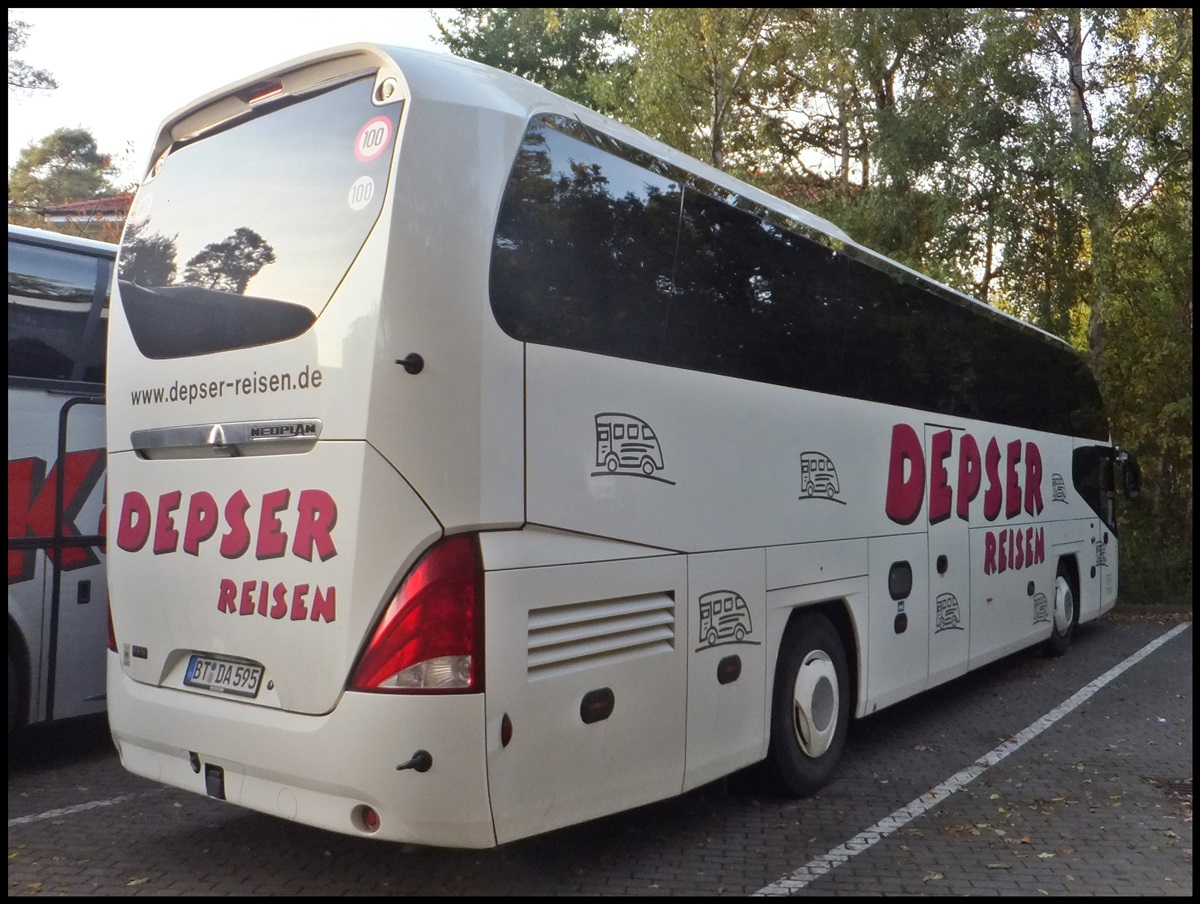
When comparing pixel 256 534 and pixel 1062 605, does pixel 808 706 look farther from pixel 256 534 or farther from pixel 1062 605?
pixel 1062 605

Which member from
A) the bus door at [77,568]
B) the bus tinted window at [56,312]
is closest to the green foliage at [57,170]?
the bus tinted window at [56,312]

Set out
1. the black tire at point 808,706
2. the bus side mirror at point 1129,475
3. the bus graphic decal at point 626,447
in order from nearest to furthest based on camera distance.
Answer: the bus graphic decal at point 626,447 < the black tire at point 808,706 < the bus side mirror at point 1129,475

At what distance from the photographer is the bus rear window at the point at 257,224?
4.39 meters

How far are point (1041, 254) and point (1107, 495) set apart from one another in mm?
6124

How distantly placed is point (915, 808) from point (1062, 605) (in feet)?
20.9

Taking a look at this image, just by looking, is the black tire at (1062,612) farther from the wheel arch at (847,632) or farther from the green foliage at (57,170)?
the green foliage at (57,170)

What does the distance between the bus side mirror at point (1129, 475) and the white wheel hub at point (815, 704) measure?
899 cm

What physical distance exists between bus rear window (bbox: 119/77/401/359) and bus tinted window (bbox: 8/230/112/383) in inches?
70.8

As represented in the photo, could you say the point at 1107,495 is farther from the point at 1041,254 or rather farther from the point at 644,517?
the point at 644,517

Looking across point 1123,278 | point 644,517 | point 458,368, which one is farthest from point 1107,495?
point 458,368

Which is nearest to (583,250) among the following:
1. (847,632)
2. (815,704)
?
(815,704)

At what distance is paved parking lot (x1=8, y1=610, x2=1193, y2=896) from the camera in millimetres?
4922

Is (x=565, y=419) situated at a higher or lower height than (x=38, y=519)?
higher

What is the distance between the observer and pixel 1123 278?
696 inches
